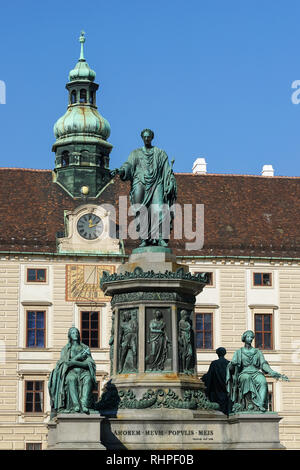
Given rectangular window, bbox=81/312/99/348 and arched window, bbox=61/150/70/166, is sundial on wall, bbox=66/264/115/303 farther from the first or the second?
arched window, bbox=61/150/70/166

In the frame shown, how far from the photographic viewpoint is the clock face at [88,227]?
56.9 meters

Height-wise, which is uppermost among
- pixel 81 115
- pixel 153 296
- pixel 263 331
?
pixel 81 115

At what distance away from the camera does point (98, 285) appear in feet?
185

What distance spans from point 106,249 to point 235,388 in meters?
34.7

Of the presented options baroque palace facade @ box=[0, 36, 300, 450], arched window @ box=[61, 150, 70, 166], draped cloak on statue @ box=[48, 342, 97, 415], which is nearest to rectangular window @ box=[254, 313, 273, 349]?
baroque palace facade @ box=[0, 36, 300, 450]

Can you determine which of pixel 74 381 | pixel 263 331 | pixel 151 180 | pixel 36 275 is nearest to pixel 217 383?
pixel 74 381

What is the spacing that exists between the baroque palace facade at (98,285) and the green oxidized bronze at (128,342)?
32261 mm

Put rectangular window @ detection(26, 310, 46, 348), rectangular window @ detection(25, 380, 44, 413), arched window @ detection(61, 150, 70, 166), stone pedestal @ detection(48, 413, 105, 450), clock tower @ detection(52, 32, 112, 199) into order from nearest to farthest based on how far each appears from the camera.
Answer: stone pedestal @ detection(48, 413, 105, 450), rectangular window @ detection(25, 380, 44, 413), rectangular window @ detection(26, 310, 46, 348), clock tower @ detection(52, 32, 112, 199), arched window @ detection(61, 150, 70, 166)

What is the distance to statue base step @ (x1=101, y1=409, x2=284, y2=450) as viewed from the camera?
2136 centimetres

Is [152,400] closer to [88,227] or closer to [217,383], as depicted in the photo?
[217,383]

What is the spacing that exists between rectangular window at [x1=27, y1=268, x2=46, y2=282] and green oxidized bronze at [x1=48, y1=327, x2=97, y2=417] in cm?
3444

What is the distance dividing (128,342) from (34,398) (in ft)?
110

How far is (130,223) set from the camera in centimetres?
5791
